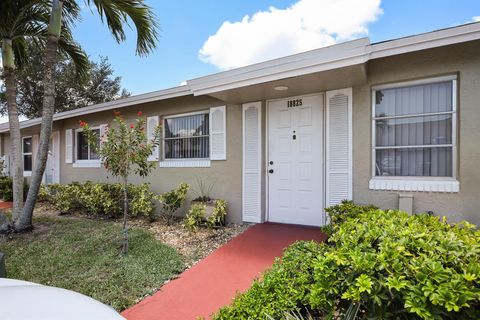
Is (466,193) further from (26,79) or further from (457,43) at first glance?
(26,79)

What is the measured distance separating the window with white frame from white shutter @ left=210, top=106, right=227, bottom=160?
2980 millimetres

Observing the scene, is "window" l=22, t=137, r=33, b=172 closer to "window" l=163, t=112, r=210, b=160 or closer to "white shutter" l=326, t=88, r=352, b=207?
"window" l=163, t=112, r=210, b=160

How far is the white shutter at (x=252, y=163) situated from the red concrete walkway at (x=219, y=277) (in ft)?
2.15

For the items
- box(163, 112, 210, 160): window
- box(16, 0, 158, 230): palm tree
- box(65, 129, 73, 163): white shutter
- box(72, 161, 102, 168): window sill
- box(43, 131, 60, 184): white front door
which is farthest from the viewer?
box(43, 131, 60, 184): white front door

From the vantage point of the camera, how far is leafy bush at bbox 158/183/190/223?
5862 millimetres

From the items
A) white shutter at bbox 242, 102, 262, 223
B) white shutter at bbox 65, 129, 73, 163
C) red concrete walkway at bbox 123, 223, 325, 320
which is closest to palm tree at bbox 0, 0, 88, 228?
white shutter at bbox 65, 129, 73, 163

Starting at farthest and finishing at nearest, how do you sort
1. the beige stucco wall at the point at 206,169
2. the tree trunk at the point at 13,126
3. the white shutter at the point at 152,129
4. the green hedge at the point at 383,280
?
the white shutter at the point at 152,129 < the beige stucco wall at the point at 206,169 < the tree trunk at the point at 13,126 < the green hedge at the point at 383,280

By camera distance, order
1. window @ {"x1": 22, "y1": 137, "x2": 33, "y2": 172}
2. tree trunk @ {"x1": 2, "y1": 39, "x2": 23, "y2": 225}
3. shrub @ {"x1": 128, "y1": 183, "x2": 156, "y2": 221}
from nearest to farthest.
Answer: tree trunk @ {"x1": 2, "y1": 39, "x2": 23, "y2": 225} → shrub @ {"x1": 128, "y1": 183, "x2": 156, "y2": 221} → window @ {"x1": 22, "y1": 137, "x2": 33, "y2": 172}

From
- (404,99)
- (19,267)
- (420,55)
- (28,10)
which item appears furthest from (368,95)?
(28,10)

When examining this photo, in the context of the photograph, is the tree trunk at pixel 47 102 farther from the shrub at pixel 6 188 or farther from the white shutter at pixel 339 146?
the shrub at pixel 6 188

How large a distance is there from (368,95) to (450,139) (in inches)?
52.6

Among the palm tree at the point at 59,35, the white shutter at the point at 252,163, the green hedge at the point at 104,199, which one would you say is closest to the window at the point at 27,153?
the green hedge at the point at 104,199

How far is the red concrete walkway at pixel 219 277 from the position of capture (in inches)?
108

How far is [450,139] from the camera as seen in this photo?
157 inches
